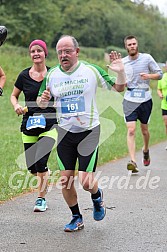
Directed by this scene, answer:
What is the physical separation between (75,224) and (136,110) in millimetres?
4720

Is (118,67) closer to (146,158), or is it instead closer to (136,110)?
(136,110)

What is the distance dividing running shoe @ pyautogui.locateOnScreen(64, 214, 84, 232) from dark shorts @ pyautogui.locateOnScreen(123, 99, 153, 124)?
14.7ft

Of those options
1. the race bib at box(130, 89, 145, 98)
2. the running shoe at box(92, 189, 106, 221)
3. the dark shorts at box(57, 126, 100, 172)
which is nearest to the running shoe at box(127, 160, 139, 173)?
the race bib at box(130, 89, 145, 98)

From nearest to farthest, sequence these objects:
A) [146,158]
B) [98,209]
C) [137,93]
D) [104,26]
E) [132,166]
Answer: [98,209] < [132,166] < [137,93] < [146,158] < [104,26]

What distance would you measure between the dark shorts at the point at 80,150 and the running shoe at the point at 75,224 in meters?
0.54

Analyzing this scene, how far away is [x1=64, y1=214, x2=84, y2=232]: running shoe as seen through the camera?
20.8 ft

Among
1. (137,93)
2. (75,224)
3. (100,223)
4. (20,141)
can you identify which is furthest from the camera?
(20,141)

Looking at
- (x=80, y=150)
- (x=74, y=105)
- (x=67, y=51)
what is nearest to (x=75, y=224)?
(x=80, y=150)

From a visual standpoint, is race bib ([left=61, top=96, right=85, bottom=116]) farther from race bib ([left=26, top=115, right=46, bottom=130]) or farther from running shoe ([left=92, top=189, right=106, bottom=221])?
race bib ([left=26, top=115, right=46, bottom=130])

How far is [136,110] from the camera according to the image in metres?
10.8

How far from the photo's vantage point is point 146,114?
1088 centimetres

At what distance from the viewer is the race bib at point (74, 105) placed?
20.6ft

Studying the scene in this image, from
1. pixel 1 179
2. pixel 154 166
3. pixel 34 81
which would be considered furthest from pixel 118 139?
pixel 34 81

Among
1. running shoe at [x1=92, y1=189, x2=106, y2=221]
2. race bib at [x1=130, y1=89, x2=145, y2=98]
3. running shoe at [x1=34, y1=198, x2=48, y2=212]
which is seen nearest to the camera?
running shoe at [x1=92, y1=189, x2=106, y2=221]
